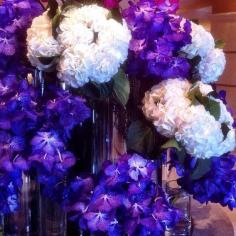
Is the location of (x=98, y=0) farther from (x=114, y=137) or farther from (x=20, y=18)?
(x=114, y=137)

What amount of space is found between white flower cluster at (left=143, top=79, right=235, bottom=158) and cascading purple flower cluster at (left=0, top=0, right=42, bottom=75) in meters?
0.22

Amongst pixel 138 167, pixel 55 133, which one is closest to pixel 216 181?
pixel 138 167

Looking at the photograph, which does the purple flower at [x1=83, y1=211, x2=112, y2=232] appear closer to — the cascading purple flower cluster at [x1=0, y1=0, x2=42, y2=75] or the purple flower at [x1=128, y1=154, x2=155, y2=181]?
the purple flower at [x1=128, y1=154, x2=155, y2=181]

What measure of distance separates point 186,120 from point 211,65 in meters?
0.16

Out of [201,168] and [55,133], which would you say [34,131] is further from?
[201,168]

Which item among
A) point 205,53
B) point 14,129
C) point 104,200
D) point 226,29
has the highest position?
point 226,29

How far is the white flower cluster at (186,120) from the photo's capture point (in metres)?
0.62

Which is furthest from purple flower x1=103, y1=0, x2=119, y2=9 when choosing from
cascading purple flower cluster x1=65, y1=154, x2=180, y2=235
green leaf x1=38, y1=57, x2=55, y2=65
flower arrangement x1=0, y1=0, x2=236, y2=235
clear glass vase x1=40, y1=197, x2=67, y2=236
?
clear glass vase x1=40, y1=197, x2=67, y2=236

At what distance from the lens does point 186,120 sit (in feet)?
2.02

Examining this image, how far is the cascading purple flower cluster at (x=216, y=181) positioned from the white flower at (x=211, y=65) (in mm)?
132

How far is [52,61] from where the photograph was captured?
644 millimetres

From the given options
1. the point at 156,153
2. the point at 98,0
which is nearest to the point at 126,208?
the point at 156,153

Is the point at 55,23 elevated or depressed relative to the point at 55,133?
elevated

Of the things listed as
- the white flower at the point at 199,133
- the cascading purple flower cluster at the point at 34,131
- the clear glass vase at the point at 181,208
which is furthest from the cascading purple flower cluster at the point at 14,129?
the clear glass vase at the point at 181,208
